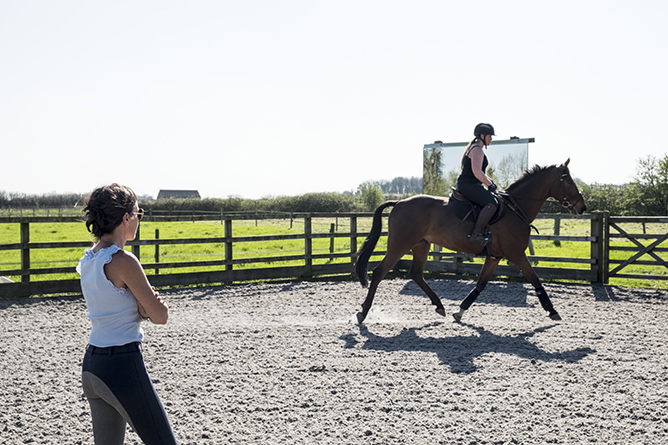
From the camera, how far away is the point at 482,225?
751cm

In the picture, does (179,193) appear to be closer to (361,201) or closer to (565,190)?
(361,201)

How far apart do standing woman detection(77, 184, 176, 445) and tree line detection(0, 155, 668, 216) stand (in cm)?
722

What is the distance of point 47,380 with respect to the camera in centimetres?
485

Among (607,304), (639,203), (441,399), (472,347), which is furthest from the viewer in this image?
(639,203)

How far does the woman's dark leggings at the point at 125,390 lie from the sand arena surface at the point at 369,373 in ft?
4.40

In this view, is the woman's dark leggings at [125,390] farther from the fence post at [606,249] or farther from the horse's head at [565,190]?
the fence post at [606,249]

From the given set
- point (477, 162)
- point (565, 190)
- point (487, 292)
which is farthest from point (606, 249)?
point (477, 162)

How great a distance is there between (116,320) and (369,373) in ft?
10.1

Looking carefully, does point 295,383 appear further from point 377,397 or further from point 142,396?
point 142,396

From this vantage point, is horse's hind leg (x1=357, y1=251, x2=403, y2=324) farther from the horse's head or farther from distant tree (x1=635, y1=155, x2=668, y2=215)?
distant tree (x1=635, y1=155, x2=668, y2=215)

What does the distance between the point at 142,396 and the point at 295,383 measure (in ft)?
8.26

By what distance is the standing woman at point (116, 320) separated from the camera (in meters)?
2.27

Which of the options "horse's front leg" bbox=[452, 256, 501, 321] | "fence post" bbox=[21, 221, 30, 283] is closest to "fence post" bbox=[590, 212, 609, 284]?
"horse's front leg" bbox=[452, 256, 501, 321]

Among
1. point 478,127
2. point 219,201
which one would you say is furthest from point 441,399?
point 219,201
